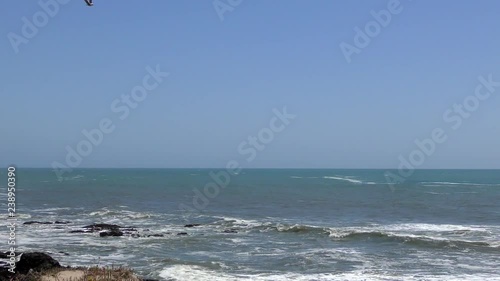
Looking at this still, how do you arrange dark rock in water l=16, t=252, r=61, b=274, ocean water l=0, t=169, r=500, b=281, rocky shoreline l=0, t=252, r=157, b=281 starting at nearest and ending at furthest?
1. rocky shoreline l=0, t=252, r=157, b=281
2. dark rock in water l=16, t=252, r=61, b=274
3. ocean water l=0, t=169, r=500, b=281

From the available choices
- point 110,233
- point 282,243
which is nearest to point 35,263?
point 110,233

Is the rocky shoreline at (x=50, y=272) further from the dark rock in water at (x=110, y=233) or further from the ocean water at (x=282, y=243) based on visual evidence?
the dark rock in water at (x=110, y=233)

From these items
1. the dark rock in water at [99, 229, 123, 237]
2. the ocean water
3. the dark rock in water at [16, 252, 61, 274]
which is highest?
the dark rock in water at [16, 252, 61, 274]

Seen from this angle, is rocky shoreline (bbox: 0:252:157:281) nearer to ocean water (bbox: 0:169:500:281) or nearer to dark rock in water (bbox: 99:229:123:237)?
ocean water (bbox: 0:169:500:281)

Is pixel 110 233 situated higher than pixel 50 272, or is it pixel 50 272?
pixel 50 272

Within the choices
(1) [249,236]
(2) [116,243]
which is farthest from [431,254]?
(2) [116,243]

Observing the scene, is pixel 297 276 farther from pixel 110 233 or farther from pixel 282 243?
pixel 110 233

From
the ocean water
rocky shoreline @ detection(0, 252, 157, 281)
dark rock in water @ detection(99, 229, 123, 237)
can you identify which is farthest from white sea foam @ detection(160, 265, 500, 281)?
dark rock in water @ detection(99, 229, 123, 237)

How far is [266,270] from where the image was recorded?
2522 cm

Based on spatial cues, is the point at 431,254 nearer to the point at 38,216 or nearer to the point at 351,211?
the point at 351,211

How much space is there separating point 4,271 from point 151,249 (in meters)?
11.5

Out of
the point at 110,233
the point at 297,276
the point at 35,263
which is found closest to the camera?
the point at 35,263

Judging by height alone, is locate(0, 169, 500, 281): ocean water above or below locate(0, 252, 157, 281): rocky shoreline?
below

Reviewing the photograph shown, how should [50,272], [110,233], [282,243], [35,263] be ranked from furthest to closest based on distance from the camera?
[110,233]
[282,243]
[35,263]
[50,272]
